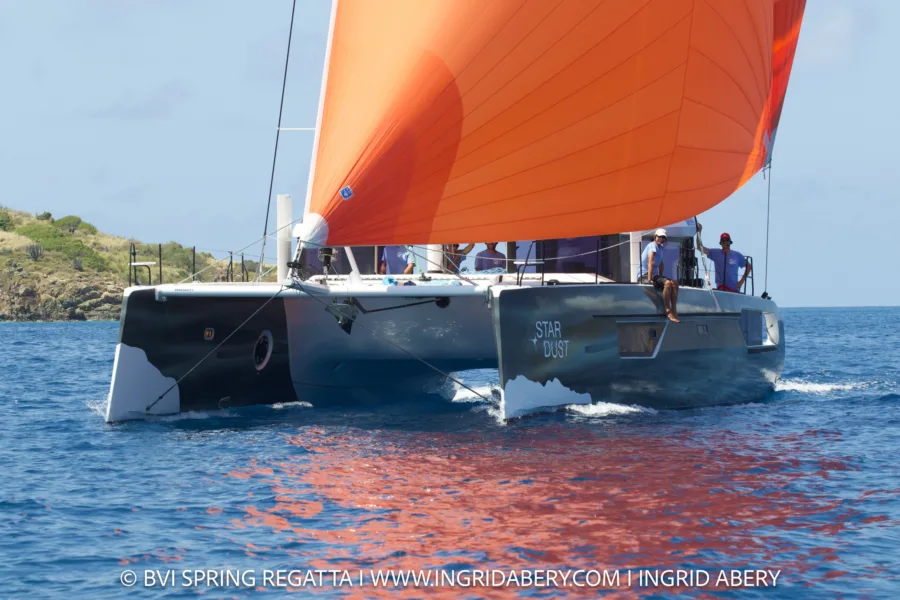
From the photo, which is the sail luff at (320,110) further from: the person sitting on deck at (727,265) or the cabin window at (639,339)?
the person sitting on deck at (727,265)

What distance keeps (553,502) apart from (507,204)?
13.8ft

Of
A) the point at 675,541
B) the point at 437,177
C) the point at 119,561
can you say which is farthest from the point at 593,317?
the point at 119,561

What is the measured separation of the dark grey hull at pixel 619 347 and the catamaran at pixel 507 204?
27 millimetres

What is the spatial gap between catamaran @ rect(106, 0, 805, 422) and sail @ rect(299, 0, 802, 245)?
0.02 meters

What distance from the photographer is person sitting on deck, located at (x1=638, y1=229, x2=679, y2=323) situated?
44.6 ft

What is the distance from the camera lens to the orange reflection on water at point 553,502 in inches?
284

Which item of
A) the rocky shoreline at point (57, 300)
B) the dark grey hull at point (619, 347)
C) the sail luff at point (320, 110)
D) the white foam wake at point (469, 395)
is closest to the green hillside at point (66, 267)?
the rocky shoreline at point (57, 300)

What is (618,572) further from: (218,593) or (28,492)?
(28,492)

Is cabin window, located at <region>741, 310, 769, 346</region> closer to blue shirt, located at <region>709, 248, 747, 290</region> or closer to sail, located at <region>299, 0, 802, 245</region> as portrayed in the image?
blue shirt, located at <region>709, 248, 747, 290</region>

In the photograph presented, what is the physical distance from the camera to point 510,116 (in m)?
11.7

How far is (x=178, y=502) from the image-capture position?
29.3ft

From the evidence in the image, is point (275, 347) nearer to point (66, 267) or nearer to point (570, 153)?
point (570, 153)

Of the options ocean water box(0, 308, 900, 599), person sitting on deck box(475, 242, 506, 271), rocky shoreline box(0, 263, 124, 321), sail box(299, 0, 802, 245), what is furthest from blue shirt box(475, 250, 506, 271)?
rocky shoreline box(0, 263, 124, 321)

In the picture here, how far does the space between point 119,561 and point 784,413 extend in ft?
32.5
